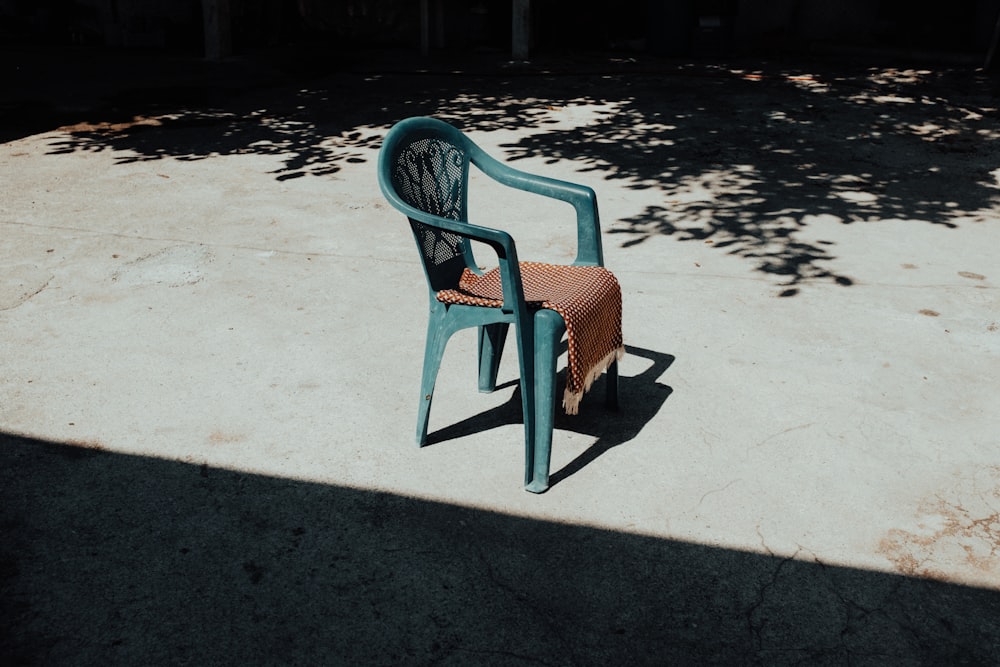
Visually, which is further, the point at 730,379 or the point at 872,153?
the point at 872,153

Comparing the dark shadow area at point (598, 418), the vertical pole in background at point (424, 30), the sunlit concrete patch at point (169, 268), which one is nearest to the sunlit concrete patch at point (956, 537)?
the dark shadow area at point (598, 418)

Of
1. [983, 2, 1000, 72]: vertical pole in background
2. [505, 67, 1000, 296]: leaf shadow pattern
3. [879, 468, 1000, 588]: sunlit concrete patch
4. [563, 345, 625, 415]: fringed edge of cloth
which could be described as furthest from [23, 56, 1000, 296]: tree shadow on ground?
[563, 345, 625, 415]: fringed edge of cloth

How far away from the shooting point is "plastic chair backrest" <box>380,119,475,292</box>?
11.3ft

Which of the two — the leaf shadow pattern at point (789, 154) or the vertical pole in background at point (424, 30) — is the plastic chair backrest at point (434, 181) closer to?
the leaf shadow pattern at point (789, 154)

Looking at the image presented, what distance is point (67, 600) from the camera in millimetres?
2771

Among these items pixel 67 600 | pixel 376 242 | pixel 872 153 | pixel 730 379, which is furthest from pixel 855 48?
pixel 67 600

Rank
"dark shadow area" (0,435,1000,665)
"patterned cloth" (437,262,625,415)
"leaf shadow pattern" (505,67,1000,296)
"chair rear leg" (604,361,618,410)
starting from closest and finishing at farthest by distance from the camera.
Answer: "dark shadow area" (0,435,1000,665) → "patterned cloth" (437,262,625,415) → "chair rear leg" (604,361,618,410) → "leaf shadow pattern" (505,67,1000,296)

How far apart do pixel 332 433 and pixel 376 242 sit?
95.8 inches

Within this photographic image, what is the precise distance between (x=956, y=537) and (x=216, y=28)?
41.2ft

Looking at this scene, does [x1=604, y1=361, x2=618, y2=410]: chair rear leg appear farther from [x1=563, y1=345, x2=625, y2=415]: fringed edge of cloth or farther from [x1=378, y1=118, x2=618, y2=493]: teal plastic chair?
[x1=563, y1=345, x2=625, y2=415]: fringed edge of cloth

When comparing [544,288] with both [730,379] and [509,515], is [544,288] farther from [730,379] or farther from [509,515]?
[730,379]

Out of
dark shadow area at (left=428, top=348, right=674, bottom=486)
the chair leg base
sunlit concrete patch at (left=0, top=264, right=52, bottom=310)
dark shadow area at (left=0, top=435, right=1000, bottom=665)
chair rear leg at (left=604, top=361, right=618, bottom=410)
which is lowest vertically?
dark shadow area at (left=0, top=435, right=1000, bottom=665)

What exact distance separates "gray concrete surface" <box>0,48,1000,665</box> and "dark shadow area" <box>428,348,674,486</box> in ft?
0.06

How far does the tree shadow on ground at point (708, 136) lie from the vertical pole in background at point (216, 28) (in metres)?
2.35
